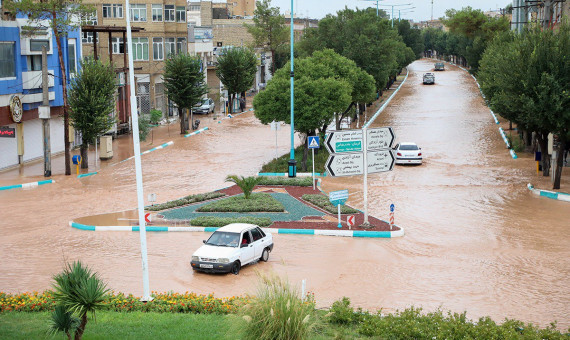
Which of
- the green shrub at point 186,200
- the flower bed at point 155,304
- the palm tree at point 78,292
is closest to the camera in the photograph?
the palm tree at point 78,292

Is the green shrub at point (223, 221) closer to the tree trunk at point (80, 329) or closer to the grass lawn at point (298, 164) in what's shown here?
the grass lawn at point (298, 164)

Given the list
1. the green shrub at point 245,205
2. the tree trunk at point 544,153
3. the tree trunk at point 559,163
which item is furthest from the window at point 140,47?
the tree trunk at point 559,163

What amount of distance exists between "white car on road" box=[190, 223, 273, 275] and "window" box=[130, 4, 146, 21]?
45.9 m

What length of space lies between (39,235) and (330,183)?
14520mm

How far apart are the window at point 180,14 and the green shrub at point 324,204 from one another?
39136mm

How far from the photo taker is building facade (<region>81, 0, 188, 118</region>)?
205 feet

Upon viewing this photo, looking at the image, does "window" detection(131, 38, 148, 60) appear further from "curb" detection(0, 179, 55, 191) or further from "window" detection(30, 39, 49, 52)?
"curb" detection(0, 179, 55, 191)

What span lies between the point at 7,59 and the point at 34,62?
2.74 m

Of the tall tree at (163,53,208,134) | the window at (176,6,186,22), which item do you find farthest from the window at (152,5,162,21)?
the tall tree at (163,53,208,134)

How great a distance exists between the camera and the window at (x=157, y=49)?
208 feet

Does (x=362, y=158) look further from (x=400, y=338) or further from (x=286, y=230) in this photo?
(x=400, y=338)

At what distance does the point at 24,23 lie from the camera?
39.9 meters

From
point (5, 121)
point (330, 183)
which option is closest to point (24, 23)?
point (5, 121)

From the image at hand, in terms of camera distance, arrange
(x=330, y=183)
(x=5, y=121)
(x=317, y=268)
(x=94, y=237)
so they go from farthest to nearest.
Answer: (x=5, y=121), (x=330, y=183), (x=94, y=237), (x=317, y=268)
